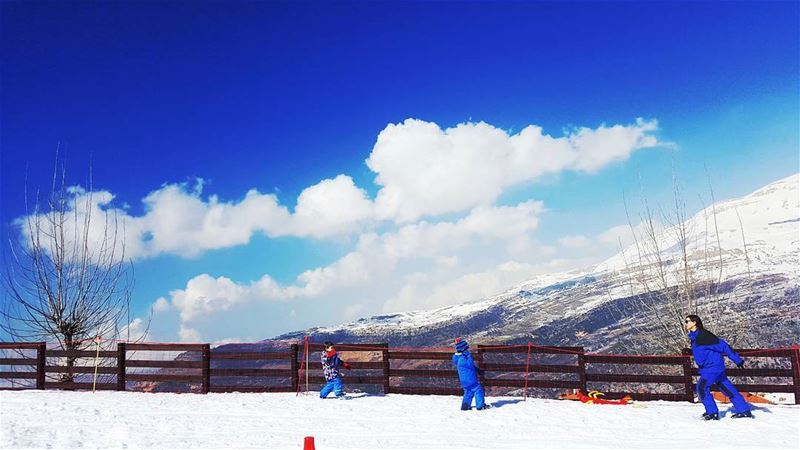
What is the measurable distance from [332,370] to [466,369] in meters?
3.17

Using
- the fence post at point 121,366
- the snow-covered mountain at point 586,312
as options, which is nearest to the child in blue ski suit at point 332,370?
the fence post at point 121,366

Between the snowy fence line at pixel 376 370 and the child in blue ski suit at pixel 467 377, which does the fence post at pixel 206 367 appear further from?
the child in blue ski suit at pixel 467 377

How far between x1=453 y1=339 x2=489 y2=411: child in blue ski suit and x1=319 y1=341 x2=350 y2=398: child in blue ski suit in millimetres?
2700

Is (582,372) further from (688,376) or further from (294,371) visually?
(294,371)

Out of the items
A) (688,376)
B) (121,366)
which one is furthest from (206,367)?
(688,376)

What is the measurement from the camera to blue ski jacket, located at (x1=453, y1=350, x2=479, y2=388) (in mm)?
11844

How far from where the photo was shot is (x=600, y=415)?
11.4m

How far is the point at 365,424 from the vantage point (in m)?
10.3

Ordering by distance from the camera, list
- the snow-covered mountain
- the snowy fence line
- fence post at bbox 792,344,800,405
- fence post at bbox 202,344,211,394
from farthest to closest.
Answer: the snow-covered mountain
fence post at bbox 202,344,211,394
the snowy fence line
fence post at bbox 792,344,800,405

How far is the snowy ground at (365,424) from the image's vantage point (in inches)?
350

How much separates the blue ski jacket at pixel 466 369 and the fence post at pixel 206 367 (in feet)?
20.0

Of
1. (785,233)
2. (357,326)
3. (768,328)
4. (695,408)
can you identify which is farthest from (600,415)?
(785,233)

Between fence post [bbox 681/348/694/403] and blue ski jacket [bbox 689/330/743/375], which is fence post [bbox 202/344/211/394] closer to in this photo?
blue ski jacket [bbox 689/330/743/375]

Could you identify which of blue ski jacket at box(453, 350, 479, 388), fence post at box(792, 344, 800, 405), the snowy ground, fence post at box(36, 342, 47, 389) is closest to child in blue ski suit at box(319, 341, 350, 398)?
the snowy ground
